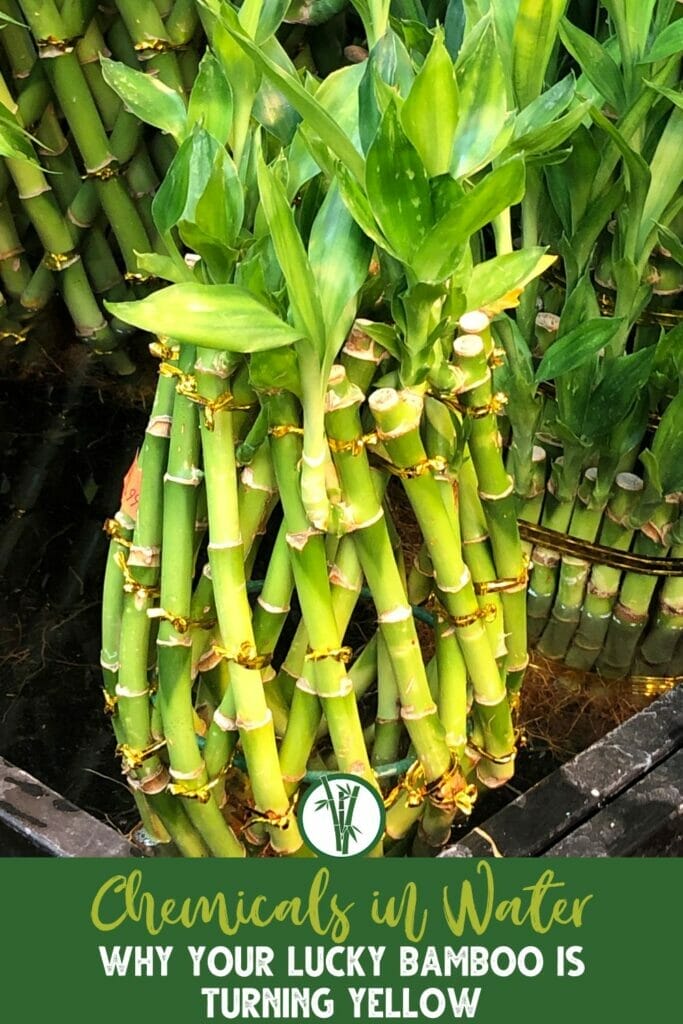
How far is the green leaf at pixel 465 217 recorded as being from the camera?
1.40 feet

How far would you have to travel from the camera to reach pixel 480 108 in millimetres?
478

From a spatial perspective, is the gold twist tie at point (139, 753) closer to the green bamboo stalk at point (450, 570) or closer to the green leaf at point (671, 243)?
the green bamboo stalk at point (450, 570)

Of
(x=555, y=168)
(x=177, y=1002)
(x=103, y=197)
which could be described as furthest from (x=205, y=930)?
(x=103, y=197)

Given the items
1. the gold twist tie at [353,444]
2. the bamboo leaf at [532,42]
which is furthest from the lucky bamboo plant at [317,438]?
the bamboo leaf at [532,42]

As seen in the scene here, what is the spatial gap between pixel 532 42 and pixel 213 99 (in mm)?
280

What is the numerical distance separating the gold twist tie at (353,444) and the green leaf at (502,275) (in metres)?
0.07

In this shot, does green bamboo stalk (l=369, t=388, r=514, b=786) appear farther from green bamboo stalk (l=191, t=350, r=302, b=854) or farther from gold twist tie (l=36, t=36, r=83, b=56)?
gold twist tie (l=36, t=36, r=83, b=56)

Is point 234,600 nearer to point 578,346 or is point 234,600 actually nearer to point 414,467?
point 414,467

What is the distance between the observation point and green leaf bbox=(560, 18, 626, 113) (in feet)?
2.36

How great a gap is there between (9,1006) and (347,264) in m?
0.33

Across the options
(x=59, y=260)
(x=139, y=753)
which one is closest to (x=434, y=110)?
(x=139, y=753)

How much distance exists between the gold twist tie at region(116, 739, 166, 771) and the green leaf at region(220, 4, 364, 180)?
30cm

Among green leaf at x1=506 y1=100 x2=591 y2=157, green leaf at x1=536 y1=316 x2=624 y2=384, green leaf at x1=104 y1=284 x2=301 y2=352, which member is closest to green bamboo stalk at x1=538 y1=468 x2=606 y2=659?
green leaf at x1=536 y1=316 x2=624 y2=384

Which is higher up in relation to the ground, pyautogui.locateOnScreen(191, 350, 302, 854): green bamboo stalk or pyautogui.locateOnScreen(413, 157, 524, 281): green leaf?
pyautogui.locateOnScreen(413, 157, 524, 281): green leaf
